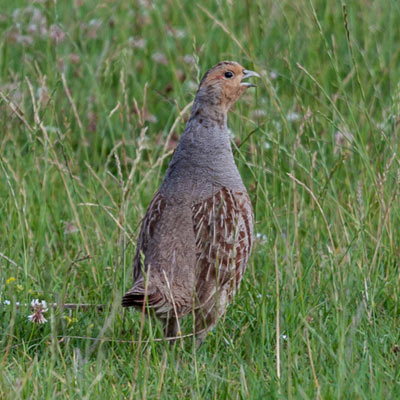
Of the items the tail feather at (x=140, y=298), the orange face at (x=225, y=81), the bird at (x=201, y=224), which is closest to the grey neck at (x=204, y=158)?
the bird at (x=201, y=224)

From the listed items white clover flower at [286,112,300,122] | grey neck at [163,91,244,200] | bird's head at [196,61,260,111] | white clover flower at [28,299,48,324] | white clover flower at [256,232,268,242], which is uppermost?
bird's head at [196,61,260,111]

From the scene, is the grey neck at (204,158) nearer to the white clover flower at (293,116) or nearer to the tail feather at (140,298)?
the tail feather at (140,298)

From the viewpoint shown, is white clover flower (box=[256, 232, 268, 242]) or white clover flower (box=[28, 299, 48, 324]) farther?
white clover flower (box=[256, 232, 268, 242])

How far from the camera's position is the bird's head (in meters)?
4.47

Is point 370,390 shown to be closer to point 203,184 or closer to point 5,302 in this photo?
point 203,184

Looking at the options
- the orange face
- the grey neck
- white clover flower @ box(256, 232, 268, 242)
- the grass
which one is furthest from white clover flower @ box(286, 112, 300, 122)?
the grey neck

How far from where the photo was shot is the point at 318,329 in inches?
153

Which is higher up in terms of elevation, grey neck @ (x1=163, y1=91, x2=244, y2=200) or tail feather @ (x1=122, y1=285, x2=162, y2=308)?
grey neck @ (x1=163, y1=91, x2=244, y2=200)

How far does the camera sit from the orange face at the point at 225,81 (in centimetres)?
448

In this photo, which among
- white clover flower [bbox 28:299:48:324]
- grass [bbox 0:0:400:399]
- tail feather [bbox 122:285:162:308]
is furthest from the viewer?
white clover flower [bbox 28:299:48:324]

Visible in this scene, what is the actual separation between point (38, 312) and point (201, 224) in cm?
85

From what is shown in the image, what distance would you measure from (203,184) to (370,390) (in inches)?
58.4

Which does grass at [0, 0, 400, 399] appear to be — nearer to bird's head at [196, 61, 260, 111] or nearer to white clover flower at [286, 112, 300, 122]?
white clover flower at [286, 112, 300, 122]

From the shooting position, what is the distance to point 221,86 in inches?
177
